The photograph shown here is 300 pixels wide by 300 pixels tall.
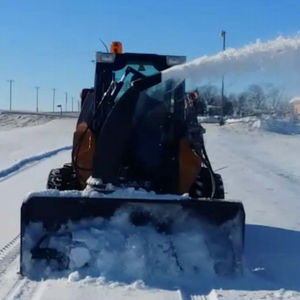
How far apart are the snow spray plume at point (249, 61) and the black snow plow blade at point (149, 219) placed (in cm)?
122

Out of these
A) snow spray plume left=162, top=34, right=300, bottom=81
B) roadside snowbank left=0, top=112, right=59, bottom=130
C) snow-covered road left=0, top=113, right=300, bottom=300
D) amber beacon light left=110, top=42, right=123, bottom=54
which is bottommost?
roadside snowbank left=0, top=112, right=59, bottom=130

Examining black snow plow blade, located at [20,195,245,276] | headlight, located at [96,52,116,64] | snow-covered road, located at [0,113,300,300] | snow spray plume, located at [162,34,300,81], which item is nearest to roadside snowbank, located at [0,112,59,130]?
snow-covered road, located at [0,113,300,300]

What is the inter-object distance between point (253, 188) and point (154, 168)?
22.7ft

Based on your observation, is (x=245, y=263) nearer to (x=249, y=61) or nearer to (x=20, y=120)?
(x=249, y=61)

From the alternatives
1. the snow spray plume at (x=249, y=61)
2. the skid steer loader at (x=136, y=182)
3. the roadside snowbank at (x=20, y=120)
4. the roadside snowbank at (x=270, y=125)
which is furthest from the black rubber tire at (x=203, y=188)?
the roadside snowbank at (x=20, y=120)

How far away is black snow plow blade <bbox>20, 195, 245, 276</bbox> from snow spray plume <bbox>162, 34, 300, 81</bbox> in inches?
48.0

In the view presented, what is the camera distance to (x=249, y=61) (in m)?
5.49

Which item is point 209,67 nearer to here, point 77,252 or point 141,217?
point 141,217

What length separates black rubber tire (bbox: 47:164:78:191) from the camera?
27.5 feet

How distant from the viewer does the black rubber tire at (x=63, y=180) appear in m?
8.38

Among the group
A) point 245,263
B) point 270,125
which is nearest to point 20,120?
point 270,125

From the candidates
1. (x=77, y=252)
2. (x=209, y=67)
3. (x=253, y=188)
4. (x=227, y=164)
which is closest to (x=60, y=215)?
(x=77, y=252)

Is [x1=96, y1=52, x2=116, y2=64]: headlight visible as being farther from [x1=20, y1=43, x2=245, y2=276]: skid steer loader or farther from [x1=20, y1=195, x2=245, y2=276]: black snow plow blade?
[x1=20, y1=195, x2=245, y2=276]: black snow plow blade

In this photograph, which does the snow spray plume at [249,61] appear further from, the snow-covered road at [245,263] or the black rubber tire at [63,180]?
the black rubber tire at [63,180]
